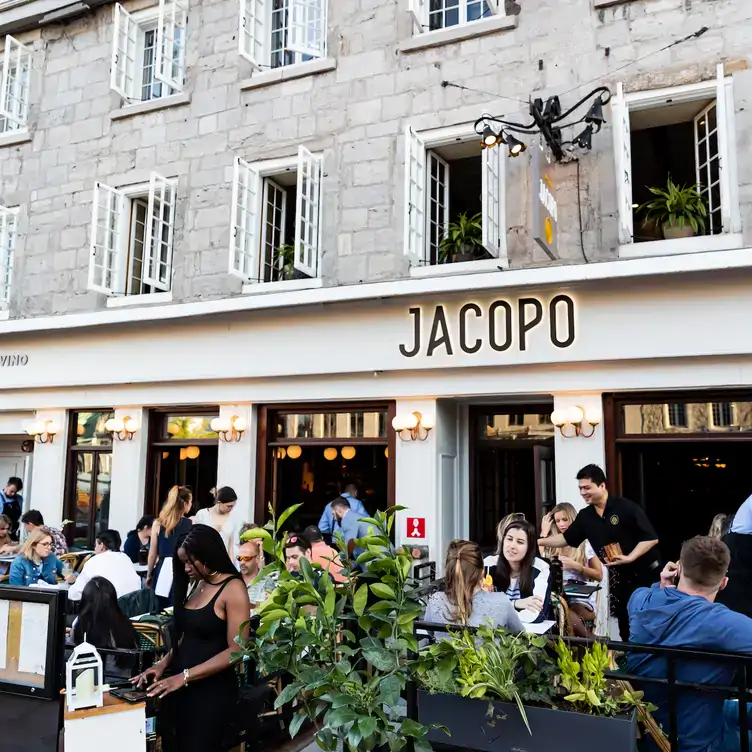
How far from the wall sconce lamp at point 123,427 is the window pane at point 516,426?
5.39 meters

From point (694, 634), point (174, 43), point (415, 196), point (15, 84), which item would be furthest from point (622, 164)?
point (15, 84)

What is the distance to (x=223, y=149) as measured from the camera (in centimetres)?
1073

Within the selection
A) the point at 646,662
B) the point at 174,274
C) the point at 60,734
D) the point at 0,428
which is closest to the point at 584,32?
the point at 174,274

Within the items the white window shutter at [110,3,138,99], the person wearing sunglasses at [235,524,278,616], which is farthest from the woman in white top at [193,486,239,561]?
the white window shutter at [110,3,138,99]

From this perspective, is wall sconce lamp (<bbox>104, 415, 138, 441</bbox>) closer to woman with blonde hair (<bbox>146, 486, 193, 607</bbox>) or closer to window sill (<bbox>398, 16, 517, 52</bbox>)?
woman with blonde hair (<bbox>146, 486, 193, 607</bbox>)

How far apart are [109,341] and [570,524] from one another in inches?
298

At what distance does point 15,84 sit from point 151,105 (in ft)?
10.8

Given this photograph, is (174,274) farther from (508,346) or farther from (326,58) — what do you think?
(508,346)

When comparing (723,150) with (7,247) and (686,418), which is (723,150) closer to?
(686,418)

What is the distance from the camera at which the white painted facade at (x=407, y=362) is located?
785 cm

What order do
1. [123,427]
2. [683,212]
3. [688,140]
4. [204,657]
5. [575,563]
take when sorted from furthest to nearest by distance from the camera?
[123,427] → [688,140] → [683,212] → [575,563] → [204,657]

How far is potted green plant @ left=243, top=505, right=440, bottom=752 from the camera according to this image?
3.04 m

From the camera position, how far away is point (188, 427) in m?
11.0

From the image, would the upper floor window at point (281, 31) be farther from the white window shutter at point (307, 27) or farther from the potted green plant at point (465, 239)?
the potted green plant at point (465, 239)
